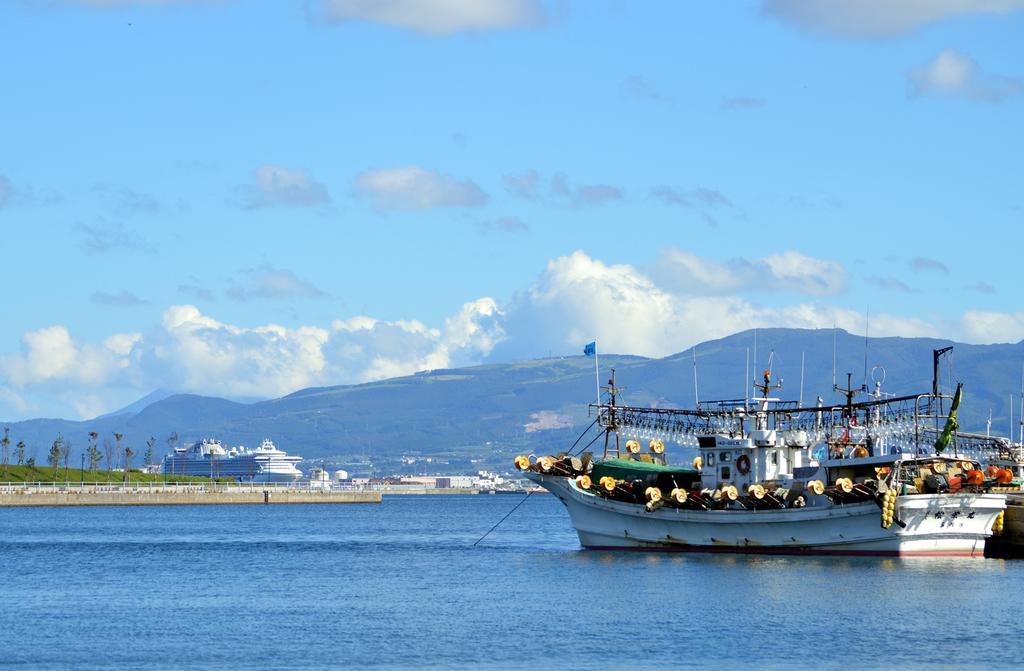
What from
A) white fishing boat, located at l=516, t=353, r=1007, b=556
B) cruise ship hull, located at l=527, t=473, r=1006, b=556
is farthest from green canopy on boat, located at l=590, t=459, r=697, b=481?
cruise ship hull, located at l=527, t=473, r=1006, b=556

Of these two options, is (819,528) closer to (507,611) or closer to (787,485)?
(787,485)

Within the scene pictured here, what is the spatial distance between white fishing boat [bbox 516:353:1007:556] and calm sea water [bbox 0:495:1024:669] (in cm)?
136

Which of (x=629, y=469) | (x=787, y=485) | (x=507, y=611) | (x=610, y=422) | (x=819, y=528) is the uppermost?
(x=610, y=422)

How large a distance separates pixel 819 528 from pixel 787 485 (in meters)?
4.09

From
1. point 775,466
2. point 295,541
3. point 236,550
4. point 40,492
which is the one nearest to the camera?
point 775,466

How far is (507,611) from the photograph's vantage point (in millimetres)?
58156

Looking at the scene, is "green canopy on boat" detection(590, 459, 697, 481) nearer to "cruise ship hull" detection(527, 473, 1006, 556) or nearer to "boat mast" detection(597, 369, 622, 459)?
"cruise ship hull" detection(527, 473, 1006, 556)

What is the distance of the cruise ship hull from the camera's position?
233 ft

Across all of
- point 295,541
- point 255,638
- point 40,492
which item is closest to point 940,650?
point 255,638

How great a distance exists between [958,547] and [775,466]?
31.9ft

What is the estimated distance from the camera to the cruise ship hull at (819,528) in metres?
71.1

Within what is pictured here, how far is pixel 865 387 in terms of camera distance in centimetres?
8006

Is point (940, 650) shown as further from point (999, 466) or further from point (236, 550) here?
point (236, 550)

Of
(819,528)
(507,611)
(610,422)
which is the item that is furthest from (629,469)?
(507,611)
